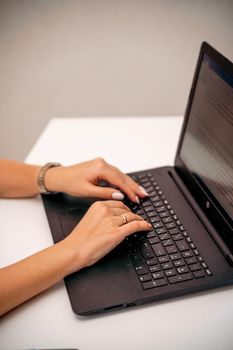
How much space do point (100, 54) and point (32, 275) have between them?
3.65ft

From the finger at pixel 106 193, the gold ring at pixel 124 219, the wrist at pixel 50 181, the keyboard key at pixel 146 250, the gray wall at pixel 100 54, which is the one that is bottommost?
the keyboard key at pixel 146 250

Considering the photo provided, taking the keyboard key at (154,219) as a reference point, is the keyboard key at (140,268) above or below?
below

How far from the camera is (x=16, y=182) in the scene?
876 millimetres

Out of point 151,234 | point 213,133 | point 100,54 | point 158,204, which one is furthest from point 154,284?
point 100,54

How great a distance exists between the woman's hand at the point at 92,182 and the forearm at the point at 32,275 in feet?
0.64

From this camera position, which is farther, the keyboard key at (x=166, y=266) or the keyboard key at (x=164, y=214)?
the keyboard key at (x=164, y=214)

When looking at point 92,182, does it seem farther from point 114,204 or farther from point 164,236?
point 164,236

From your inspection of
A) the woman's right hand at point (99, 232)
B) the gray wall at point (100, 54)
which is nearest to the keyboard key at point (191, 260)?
the woman's right hand at point (99, 232)

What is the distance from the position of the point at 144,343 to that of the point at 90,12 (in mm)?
1215

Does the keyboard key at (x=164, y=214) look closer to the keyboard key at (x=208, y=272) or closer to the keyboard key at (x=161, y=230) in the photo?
the keyboard key at (x=161, y=230)

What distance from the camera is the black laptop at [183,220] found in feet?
2.06

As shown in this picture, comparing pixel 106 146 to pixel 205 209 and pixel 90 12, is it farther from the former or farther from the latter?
pixel 90 12

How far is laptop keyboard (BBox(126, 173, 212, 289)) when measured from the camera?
0.64 metres

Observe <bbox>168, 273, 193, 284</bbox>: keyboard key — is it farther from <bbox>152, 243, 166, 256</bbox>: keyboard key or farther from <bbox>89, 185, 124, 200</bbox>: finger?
<bbox>89, 185, 124, 200</bbox>: finger
